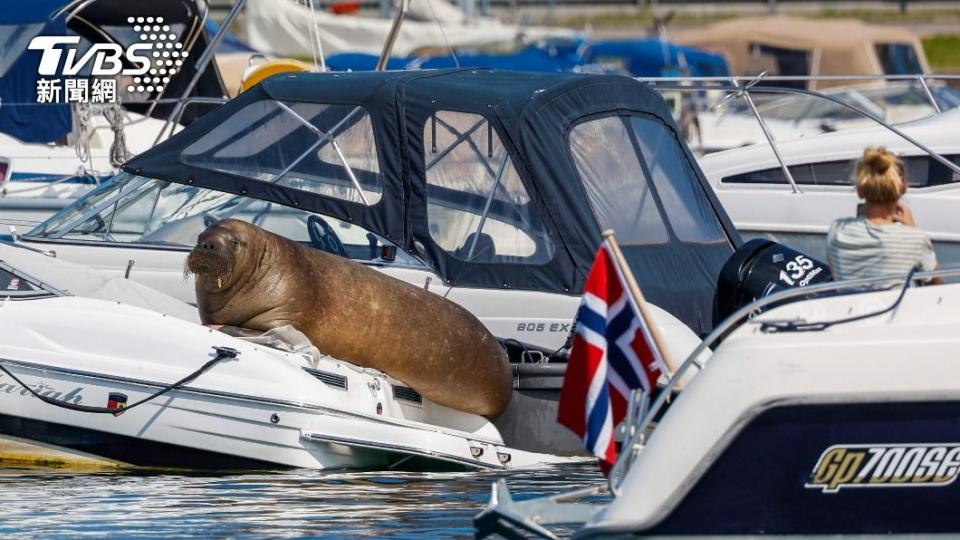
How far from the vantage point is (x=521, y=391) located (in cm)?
846

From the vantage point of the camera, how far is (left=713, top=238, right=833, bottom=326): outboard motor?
8.35 m

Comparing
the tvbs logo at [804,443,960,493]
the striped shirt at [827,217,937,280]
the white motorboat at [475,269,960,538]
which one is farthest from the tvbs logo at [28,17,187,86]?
the tvbs logo at [804,443,960,493]

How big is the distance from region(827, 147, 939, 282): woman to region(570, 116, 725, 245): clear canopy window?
9.48 ft

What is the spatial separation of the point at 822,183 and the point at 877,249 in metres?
6.79

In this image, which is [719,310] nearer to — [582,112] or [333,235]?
[582,112]

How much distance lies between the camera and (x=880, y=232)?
6.21 meters

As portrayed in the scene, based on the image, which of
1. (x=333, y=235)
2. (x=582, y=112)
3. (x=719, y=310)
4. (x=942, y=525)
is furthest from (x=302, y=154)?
(x=942, y=525)

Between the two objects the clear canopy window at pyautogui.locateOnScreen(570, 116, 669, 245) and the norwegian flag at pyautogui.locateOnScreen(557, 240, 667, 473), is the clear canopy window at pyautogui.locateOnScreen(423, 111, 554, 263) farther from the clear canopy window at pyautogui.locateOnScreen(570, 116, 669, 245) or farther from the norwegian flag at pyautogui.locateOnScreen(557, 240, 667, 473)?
the norwegian flag at pyautogui.locateOnScreen(557, 240, 667, 473)

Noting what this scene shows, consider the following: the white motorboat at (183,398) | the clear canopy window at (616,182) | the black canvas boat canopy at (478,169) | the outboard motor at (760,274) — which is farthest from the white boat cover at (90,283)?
the outboard motor at (760,274)

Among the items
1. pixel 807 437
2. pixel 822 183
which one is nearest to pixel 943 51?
pixel 822 183

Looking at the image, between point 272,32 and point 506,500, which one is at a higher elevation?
point 272,32

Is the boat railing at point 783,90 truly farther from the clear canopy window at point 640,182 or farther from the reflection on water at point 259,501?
the reflection on water at point 259,501

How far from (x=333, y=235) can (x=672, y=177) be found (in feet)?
6.62

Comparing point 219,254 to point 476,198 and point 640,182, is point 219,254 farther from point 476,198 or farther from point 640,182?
point 640,182
